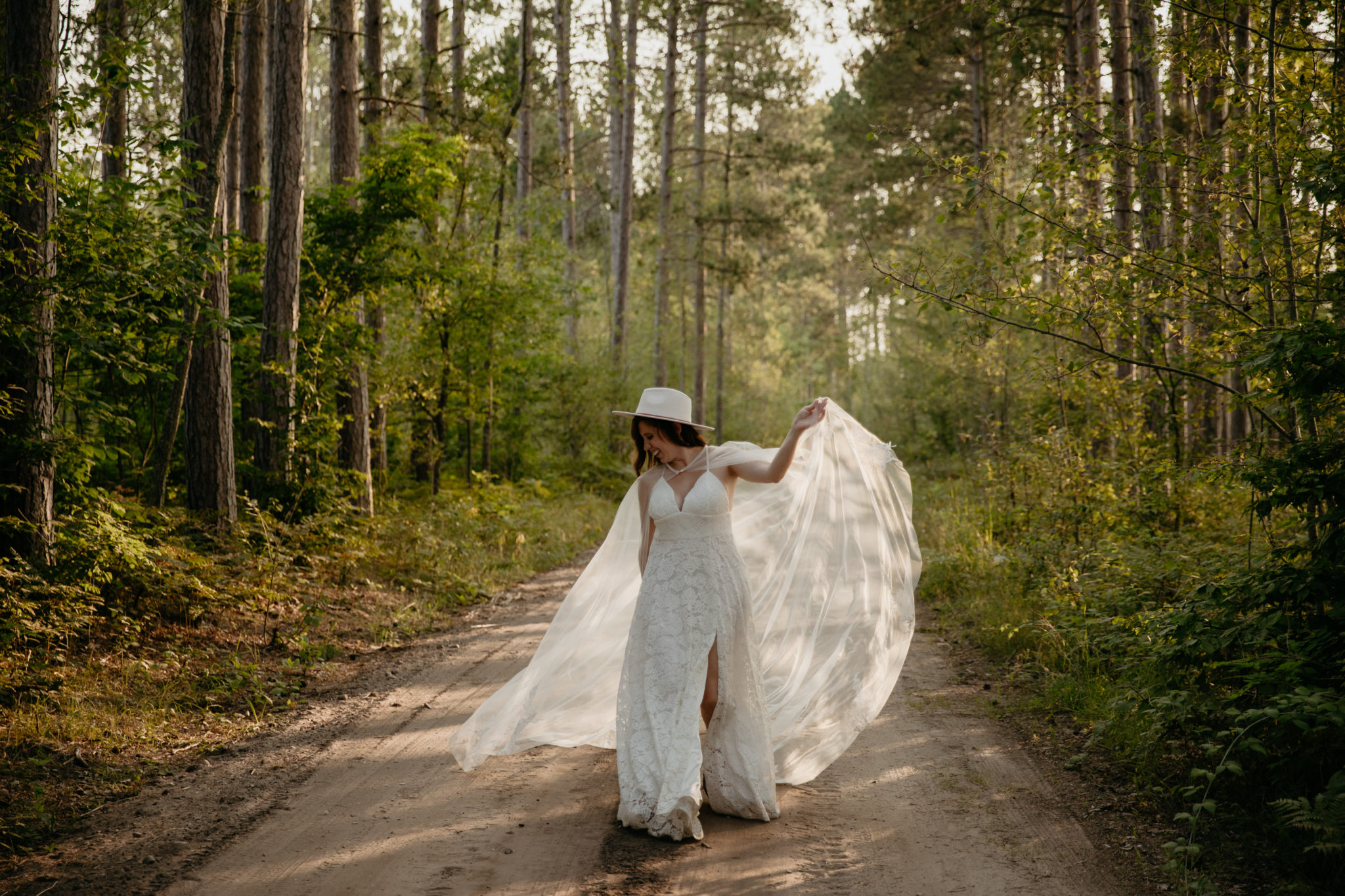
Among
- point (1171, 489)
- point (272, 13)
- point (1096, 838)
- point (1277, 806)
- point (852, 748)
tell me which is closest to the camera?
point (1277, 806)


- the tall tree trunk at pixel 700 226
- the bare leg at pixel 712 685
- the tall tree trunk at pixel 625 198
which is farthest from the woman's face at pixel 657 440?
the tall tree trunk at pixel 700 226

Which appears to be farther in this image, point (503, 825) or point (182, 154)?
point (182, 154)

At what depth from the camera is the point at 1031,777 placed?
16.3ft

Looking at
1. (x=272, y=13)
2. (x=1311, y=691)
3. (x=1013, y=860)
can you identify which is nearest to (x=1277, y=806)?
(x=1311, y=691)

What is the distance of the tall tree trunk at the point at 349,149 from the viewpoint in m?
12.9

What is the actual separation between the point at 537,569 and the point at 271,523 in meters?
4.03

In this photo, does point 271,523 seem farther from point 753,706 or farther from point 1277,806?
point 1277,806

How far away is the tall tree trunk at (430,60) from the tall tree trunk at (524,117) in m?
1.58

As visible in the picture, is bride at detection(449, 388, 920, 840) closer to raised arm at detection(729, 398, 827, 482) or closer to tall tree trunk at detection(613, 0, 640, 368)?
raised arm at detection(729, 398, 827, 482)

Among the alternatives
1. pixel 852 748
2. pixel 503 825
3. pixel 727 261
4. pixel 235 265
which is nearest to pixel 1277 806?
pixel 852 748

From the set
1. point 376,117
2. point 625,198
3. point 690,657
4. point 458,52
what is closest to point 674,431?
point 690,657

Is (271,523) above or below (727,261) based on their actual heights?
below

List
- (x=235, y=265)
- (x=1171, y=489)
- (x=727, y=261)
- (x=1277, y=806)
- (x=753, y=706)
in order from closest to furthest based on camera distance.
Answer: (x=1277, y=806) < (x=753, y=706) < (x=1171, y=489) < (x=235, y=265) < (x=727, y=261)

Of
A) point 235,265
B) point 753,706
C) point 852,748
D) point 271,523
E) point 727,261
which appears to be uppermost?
point 727,261
